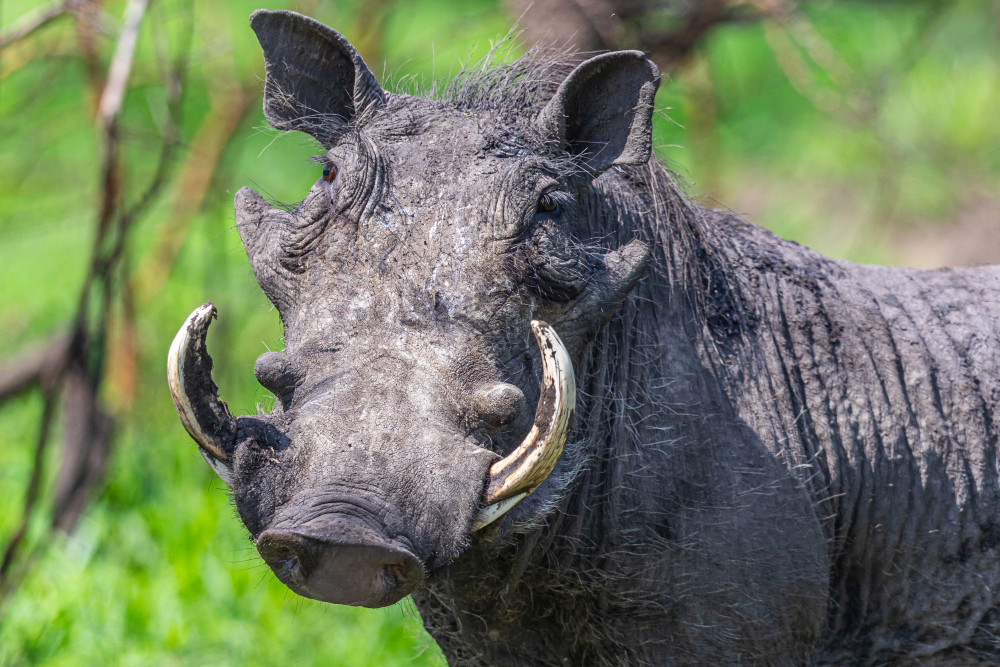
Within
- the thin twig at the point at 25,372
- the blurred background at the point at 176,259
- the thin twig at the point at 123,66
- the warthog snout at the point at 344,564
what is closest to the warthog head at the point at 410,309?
the warthog snout at the point at 344,564

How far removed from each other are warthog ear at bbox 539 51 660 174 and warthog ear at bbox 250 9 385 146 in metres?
0.41

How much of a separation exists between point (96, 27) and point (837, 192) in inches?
385

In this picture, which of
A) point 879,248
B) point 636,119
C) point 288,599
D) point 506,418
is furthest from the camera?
point 879,248

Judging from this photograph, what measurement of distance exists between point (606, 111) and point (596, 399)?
0.64 m

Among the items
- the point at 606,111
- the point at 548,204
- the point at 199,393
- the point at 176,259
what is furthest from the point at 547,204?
the point at 176,259

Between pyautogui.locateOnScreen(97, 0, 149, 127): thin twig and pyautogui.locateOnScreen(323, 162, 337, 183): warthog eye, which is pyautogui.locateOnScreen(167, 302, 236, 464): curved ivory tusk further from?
pyautogui.locateOnScreen(97, 0, 149, 127): thin twig

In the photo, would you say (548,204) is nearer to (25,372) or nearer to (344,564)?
(344,564)

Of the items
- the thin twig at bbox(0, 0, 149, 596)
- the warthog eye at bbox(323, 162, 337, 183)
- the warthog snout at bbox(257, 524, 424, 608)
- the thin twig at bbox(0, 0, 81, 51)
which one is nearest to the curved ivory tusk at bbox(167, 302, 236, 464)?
the warthog snout at bbox(257, 524, 424, 608)

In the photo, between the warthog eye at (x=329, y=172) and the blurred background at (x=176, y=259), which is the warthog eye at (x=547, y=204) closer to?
the warthog eye at (x=329, y=172)

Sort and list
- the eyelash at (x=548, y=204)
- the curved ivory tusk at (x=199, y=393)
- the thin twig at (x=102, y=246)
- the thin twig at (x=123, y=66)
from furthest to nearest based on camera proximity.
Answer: the thin twig at (x=123, y=66), the thin twig at (x=102, y=246), the eyelash at (x=548, y=204), the curved ivory tusk at (x=199, y=393)

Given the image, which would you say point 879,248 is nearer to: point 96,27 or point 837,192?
point 837,192

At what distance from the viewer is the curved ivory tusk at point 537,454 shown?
1.89 m

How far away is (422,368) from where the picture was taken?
1985 millimetres

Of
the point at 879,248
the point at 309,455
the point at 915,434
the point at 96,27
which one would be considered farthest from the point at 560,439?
the point at 879,248
